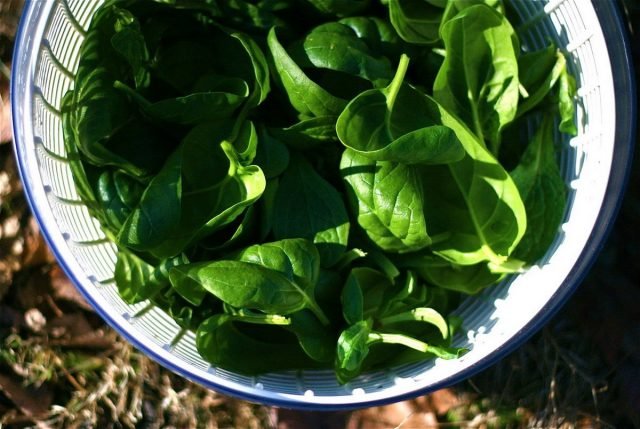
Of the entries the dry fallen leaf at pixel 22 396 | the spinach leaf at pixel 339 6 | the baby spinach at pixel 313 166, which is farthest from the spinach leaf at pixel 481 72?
the dry fallen leaf at pixel 22 396

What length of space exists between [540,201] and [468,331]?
0.53 ft

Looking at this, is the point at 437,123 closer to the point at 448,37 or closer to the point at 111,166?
the point at 448,37

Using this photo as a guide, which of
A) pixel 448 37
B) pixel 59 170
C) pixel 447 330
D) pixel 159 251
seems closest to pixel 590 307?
pixel 447 330

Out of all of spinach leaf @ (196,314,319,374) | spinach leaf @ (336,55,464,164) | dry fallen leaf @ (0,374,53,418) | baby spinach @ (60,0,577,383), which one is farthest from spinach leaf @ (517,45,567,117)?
dry fallen leaf @ (0,374,53,418)

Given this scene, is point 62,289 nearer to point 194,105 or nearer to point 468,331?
point 194,105

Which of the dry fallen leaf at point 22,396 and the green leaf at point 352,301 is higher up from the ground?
the green leaf at point 352,301

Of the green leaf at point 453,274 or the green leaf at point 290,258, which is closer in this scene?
the green leaf at point 290,258

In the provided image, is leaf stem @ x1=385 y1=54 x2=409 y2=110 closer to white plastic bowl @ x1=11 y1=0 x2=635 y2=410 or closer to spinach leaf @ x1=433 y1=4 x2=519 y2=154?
spinach leaf @ x1=433 y1=4 x2=519 y2=154

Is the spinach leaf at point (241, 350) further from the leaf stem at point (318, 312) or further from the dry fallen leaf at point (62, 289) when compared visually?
the dry fallen leaf at point (62, 289)

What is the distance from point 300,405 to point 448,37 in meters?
0.39

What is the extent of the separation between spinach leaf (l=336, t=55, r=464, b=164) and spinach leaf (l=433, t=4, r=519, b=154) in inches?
1.7

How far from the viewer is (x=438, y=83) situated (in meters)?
0.79

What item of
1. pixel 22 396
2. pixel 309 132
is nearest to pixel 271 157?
pixel 309 132

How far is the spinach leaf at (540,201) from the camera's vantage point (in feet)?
2.60
